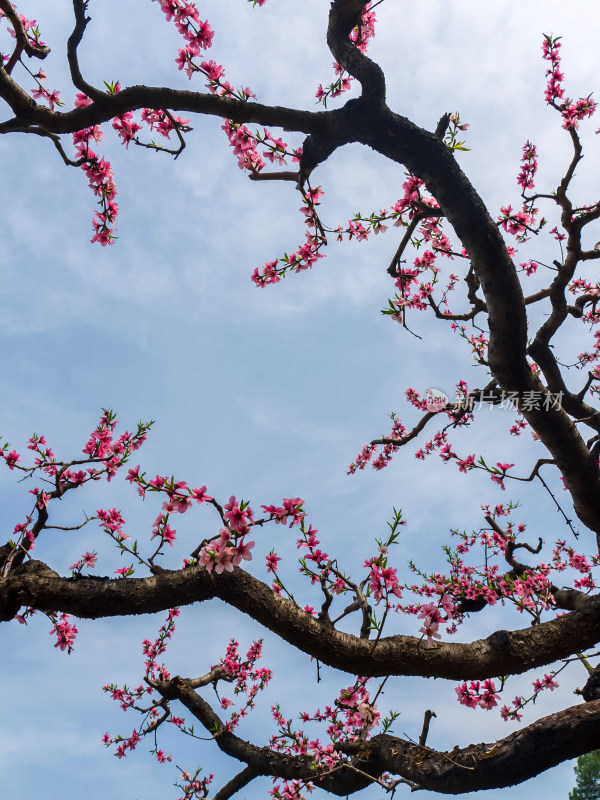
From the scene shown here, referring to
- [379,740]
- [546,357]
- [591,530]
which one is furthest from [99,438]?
[591,530]

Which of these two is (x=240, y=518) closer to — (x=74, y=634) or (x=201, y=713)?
(x=74, y=634)

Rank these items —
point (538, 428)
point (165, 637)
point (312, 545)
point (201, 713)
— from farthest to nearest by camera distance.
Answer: point (165, 637)
point (201, 713)
point (538, 428)
point (312, 545)

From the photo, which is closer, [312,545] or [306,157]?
[312,545]

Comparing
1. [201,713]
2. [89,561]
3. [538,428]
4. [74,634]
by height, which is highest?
[538,428]

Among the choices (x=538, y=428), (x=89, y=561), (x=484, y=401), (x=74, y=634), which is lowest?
(x=74, y=634)

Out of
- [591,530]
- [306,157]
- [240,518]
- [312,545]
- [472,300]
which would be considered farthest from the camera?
[472,300]

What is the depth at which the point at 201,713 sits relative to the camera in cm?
665

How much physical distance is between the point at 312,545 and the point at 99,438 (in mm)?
2595

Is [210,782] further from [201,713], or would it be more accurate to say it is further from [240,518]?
[240,518]

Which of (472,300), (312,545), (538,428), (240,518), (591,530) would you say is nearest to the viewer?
(240,518)

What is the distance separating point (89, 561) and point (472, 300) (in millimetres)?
5303

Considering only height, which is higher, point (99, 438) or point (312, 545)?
point (99, 438)

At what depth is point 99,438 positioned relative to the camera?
496 cm

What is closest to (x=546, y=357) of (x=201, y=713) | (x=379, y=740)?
(x=379, y=740)
